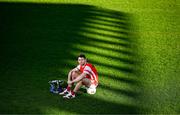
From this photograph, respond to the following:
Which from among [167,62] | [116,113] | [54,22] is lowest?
[116,113]

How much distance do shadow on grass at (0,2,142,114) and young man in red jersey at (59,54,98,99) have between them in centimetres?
21

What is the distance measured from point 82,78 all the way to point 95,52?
8.66 ft

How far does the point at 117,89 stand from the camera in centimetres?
979

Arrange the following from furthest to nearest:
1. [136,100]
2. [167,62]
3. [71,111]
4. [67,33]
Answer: [67,33] < [167,62] < [136,100] < [71,111]

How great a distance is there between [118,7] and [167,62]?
197 inches

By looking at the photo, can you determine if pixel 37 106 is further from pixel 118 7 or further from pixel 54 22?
pixel 118 7

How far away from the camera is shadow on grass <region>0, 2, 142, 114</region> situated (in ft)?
29.5

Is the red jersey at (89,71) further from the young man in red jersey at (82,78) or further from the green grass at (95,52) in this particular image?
the green grass at (95,52)

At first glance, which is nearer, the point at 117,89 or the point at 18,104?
the point at 18,104

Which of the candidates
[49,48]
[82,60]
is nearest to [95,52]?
[49,48]

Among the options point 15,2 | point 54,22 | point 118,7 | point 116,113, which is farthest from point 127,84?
point 15,2

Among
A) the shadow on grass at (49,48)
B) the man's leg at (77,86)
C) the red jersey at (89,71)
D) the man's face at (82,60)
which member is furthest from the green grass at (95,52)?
the man's face at (82,60)

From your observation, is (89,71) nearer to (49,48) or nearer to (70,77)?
(70,77)

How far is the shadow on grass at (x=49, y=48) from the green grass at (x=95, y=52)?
0.02 metres
